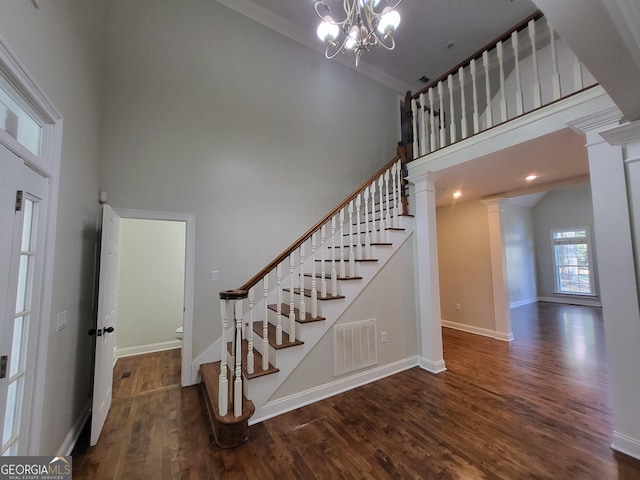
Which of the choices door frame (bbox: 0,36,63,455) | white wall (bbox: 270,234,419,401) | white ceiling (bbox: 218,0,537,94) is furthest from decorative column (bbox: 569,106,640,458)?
door frame (bbox: 0,36,63,455)

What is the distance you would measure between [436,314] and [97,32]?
15.7ft

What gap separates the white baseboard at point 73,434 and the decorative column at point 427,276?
3.49 m

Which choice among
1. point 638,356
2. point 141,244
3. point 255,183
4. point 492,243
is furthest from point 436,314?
point 141,244

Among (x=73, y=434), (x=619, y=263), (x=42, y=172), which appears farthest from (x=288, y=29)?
(x=73, y=434)

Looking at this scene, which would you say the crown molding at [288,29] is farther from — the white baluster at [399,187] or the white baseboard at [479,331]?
the white baseboard at [479,331]

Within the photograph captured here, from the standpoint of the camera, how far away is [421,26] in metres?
4.13

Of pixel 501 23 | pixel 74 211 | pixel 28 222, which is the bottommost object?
pixel 28 222

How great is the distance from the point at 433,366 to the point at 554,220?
7741mm

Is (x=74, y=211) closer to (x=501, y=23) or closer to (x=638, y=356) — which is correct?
(x=638, y=356)

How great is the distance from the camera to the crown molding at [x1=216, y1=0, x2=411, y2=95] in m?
3.63

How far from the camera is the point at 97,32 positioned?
98.7 inches

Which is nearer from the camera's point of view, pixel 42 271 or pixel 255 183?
pixel 42 271

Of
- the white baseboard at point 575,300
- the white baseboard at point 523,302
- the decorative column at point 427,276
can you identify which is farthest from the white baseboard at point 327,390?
the white baseboard at point 575,300

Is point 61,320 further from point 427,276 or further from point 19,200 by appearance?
point 427,276
